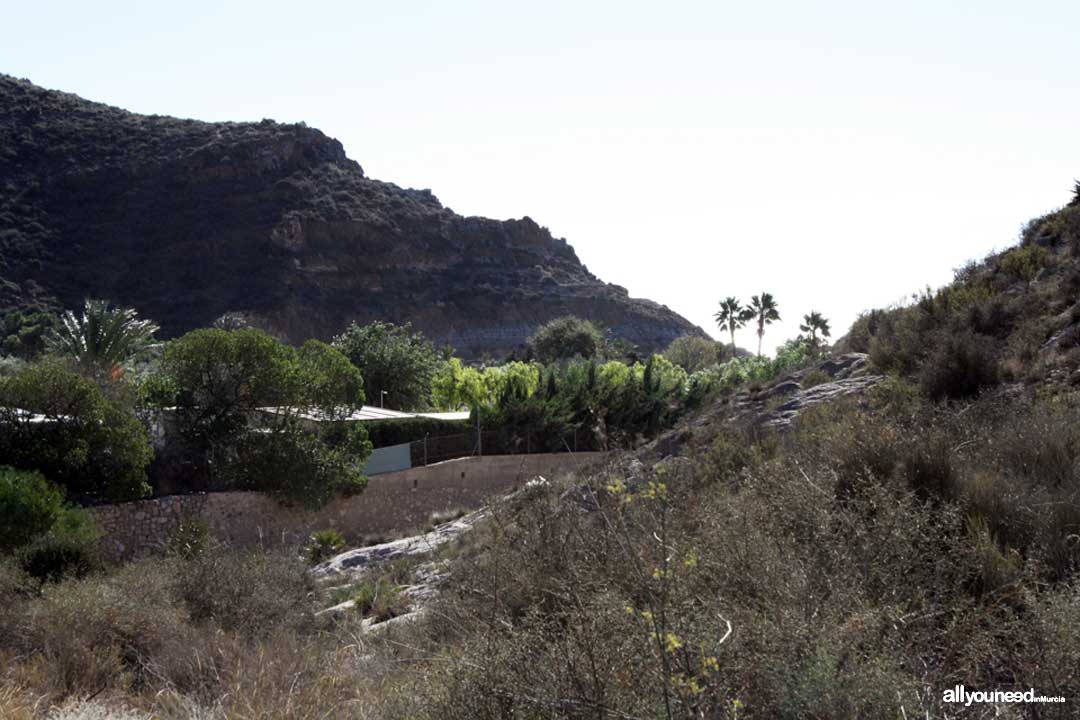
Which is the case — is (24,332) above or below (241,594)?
above

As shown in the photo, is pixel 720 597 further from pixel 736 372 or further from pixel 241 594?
pixel 736 372

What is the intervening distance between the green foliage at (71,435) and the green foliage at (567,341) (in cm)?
4793

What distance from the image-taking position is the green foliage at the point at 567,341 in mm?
69562

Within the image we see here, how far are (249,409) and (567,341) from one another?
155ft

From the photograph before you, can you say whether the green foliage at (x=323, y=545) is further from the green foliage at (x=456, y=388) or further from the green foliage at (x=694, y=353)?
the green foliage at (x=694, y=353)

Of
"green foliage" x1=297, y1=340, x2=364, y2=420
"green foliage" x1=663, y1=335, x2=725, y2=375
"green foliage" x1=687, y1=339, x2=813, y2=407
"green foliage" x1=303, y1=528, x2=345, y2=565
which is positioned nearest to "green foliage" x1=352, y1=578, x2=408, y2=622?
"green foliage" x1=303, y1=528, x2=345, y2=565

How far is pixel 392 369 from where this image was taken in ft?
149

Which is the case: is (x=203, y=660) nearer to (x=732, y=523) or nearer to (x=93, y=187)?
(x=732, y=523)

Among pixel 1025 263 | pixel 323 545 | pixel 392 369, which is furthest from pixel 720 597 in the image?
pixel 392 369

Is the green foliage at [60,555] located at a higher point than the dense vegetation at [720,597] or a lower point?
lower

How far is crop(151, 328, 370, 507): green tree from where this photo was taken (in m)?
23.7

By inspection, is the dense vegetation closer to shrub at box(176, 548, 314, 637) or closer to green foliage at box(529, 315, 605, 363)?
shrub at box(176, 548, 314, 637)

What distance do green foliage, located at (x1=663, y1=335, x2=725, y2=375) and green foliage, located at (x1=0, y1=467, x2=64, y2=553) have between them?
58095 mm

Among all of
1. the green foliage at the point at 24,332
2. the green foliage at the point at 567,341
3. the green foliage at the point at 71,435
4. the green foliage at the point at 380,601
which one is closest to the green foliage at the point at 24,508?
the green foliage at the point at 71,435
